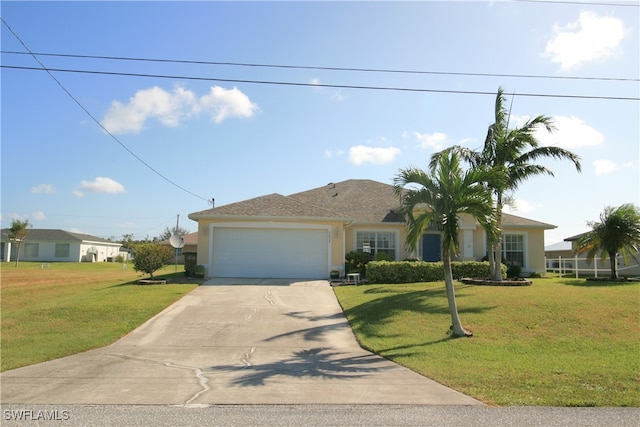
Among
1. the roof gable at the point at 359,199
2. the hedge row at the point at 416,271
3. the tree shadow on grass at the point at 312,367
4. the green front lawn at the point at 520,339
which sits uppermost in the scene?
the roof gable at the point at 359,199

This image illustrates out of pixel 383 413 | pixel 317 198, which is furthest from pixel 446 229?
pixel 317 198

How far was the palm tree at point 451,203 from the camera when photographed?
10922 millimetres

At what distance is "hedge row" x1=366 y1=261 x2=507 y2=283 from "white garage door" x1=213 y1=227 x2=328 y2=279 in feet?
9.35

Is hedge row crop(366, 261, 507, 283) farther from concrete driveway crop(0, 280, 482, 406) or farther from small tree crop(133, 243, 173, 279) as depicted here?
small tree crop(133, 243, 173, 279)

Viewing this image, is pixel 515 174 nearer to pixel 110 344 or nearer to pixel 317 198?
pixel 317 198

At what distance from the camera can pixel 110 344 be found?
10.5m

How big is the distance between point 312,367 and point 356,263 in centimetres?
1296

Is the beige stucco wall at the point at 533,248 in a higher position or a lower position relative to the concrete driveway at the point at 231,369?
higher

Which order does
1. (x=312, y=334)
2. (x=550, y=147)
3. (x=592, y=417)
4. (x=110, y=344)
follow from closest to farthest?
(x=592, y=417), (x=110, y=344), (x=312, y=334), (x=550, y=147)

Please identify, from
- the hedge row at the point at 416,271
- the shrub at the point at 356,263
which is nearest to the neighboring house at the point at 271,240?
the shrub at the point at 356,263

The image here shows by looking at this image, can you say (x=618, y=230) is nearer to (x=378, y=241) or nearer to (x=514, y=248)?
(x=514, y=248)

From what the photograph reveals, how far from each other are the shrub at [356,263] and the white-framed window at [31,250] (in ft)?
145

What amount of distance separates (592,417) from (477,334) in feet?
15.7

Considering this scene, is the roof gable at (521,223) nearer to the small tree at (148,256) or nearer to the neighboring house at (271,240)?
the neighboring house at (271,240)
